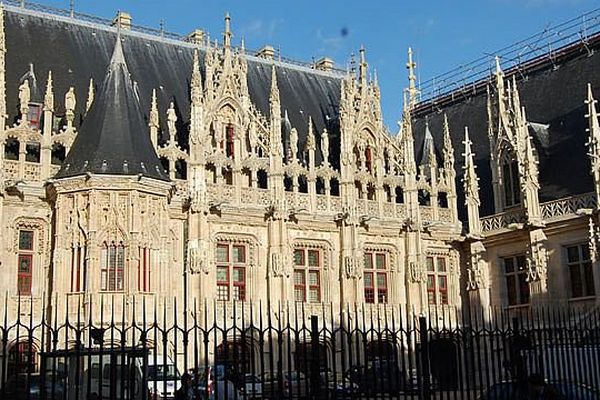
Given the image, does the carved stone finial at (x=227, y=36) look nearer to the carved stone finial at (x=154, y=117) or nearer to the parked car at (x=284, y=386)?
the carved stone finial at (x=154, y=117)

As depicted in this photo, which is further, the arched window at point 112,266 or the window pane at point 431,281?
the window pane at point 431,281

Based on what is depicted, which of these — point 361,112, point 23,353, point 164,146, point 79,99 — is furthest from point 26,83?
point 361,112

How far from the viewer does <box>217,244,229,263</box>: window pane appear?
25.9 meters

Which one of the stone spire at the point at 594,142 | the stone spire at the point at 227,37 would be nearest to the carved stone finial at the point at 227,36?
the stone spire at the point at 227,37

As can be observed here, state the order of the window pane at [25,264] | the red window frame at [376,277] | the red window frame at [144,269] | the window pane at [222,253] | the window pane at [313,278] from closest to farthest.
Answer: the red window frame at [144,269], the window pane at [25,264], the window pane at [222,253], the window pane at [313,278], the red window frame at [376,277]

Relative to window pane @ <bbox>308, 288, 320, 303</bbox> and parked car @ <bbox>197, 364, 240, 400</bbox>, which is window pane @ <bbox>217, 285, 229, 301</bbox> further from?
parked car @ <bbox>197, 364, 240, 400</bbox>

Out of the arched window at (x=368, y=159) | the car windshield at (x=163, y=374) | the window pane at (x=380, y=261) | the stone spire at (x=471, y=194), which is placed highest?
the arched window at (x=368, y=159)

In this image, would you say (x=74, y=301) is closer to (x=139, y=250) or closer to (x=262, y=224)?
(x=139, y=250)

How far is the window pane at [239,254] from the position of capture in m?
26.2

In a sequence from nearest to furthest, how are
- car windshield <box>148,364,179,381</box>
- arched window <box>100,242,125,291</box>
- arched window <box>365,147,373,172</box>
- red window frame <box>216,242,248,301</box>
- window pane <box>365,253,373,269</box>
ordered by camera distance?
car windshield <box>148,364,179,381</box> → arched window <box>100,242,125,291</box> → red window frame <box>216,242,248,301</box> → window pane <box>365,253,373,269</box> → arched window <box>365,147,373,172</box>

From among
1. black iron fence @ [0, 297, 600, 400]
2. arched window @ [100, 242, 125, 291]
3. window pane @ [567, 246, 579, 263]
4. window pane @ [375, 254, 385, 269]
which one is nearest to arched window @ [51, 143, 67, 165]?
arched window @ [100, 242, 125, 291]

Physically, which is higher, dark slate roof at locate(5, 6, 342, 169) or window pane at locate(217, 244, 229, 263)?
dark slate roof at locate(5, 6, 342, 169)

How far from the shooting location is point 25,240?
23.3 m

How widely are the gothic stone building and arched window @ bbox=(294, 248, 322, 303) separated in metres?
0.05
